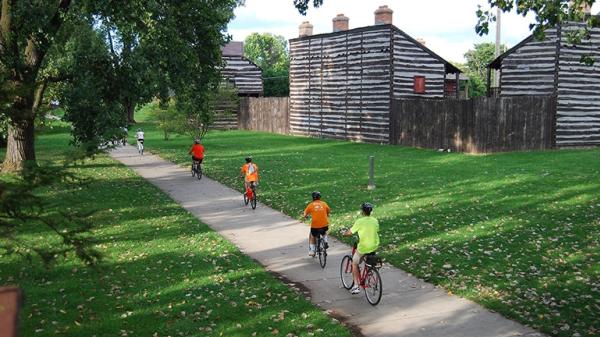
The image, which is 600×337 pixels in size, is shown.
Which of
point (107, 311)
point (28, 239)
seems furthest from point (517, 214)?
point (28, 239)

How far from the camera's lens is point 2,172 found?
22.4 metres

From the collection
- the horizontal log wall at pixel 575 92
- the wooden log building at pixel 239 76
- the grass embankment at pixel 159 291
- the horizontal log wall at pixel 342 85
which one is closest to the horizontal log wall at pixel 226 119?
the wooden log building at pixel 239 76

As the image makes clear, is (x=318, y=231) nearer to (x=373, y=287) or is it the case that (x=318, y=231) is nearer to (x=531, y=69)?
(x=373, y=287)

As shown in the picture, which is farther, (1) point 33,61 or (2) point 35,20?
(1) point 33,61

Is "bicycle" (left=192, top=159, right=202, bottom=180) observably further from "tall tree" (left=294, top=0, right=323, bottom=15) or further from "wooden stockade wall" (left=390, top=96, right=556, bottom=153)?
"wooden stockade wall" (left=390, top=96, right=556, bottom=153)

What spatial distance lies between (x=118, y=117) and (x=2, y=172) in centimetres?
589

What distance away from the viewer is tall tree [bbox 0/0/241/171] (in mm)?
18500

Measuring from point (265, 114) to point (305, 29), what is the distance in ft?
27.9

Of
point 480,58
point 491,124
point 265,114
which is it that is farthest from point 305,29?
point 480,58

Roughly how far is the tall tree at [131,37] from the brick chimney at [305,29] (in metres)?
24.6

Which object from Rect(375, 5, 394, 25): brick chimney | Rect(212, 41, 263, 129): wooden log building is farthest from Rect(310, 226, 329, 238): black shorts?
Rect(212, 41, 263, 129): wooden log building

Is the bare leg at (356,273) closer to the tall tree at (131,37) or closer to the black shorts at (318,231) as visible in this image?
the black shorts at (318,231)

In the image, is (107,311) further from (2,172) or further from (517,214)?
(2,172)

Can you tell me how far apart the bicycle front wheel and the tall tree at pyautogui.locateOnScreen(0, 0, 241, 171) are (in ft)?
41.7
